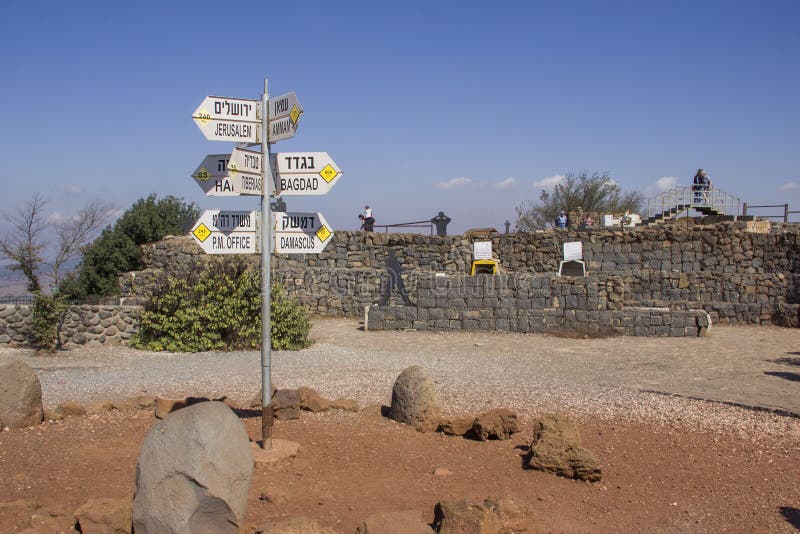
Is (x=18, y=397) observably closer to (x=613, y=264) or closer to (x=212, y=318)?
(x=212, y=318)

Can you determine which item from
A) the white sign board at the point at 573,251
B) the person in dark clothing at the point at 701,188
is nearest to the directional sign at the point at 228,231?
the white sign board at the point at 573,251

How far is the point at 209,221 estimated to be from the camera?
5.62 m

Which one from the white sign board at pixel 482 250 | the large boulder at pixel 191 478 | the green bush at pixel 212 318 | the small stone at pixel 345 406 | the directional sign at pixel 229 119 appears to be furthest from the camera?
the white sign board at pixel 482 250

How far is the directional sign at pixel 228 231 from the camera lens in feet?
18.4

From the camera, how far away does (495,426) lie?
6.27 metres

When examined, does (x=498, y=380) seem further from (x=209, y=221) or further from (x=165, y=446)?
(x=165, y=446)

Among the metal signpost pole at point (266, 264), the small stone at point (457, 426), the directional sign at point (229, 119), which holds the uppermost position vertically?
the directional sign at point (229, 119)

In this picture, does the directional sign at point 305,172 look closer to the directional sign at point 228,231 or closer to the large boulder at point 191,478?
the directional sign at point 228,231

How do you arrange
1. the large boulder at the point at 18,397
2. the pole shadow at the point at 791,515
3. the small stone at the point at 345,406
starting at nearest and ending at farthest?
the pole shadow at the point at 791,515, the large boulder at the point at 18,397, the small stone at the point at 345,406

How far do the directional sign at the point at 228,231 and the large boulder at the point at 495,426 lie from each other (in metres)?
2.67

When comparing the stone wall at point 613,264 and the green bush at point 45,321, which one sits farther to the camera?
the stone wall at point 613,264

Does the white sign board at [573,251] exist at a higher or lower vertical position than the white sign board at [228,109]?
lower

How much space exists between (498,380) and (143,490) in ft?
22.5

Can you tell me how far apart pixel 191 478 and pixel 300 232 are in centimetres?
259
